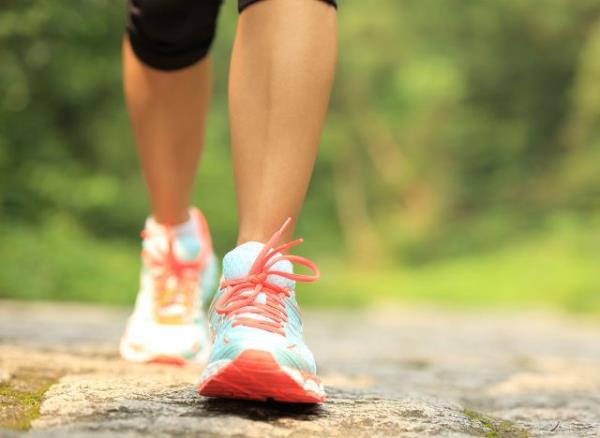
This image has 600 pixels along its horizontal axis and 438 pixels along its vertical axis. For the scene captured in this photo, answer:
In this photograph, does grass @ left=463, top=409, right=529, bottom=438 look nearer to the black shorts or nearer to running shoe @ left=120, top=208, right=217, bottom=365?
running shoe @ left=120, top=208, right=217, bottom=365

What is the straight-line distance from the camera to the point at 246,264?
127cm

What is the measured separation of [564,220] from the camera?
15.2m

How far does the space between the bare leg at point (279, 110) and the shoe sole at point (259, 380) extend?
0.73 ft

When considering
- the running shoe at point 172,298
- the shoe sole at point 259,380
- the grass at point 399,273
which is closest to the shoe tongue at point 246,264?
the shoe sole at point 259,380

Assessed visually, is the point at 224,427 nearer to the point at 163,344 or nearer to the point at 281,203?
the point at 281,203

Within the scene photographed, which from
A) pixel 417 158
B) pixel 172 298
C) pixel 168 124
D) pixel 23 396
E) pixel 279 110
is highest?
pixel 417 158

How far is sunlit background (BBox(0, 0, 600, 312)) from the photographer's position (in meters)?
7.32

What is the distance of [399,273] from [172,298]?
1510cm

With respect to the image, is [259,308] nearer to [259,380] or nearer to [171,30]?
[259,380]

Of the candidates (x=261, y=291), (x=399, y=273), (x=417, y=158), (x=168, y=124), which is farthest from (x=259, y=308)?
A: (x=417, y=158)

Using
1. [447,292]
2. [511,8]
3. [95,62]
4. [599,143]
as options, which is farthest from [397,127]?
[95,62]

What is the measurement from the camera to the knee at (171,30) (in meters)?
1.68

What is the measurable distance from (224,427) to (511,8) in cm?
1941

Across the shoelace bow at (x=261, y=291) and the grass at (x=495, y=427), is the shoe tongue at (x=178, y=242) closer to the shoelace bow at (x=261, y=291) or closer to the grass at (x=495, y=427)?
the shoelace bow at (x=261, y=291)
